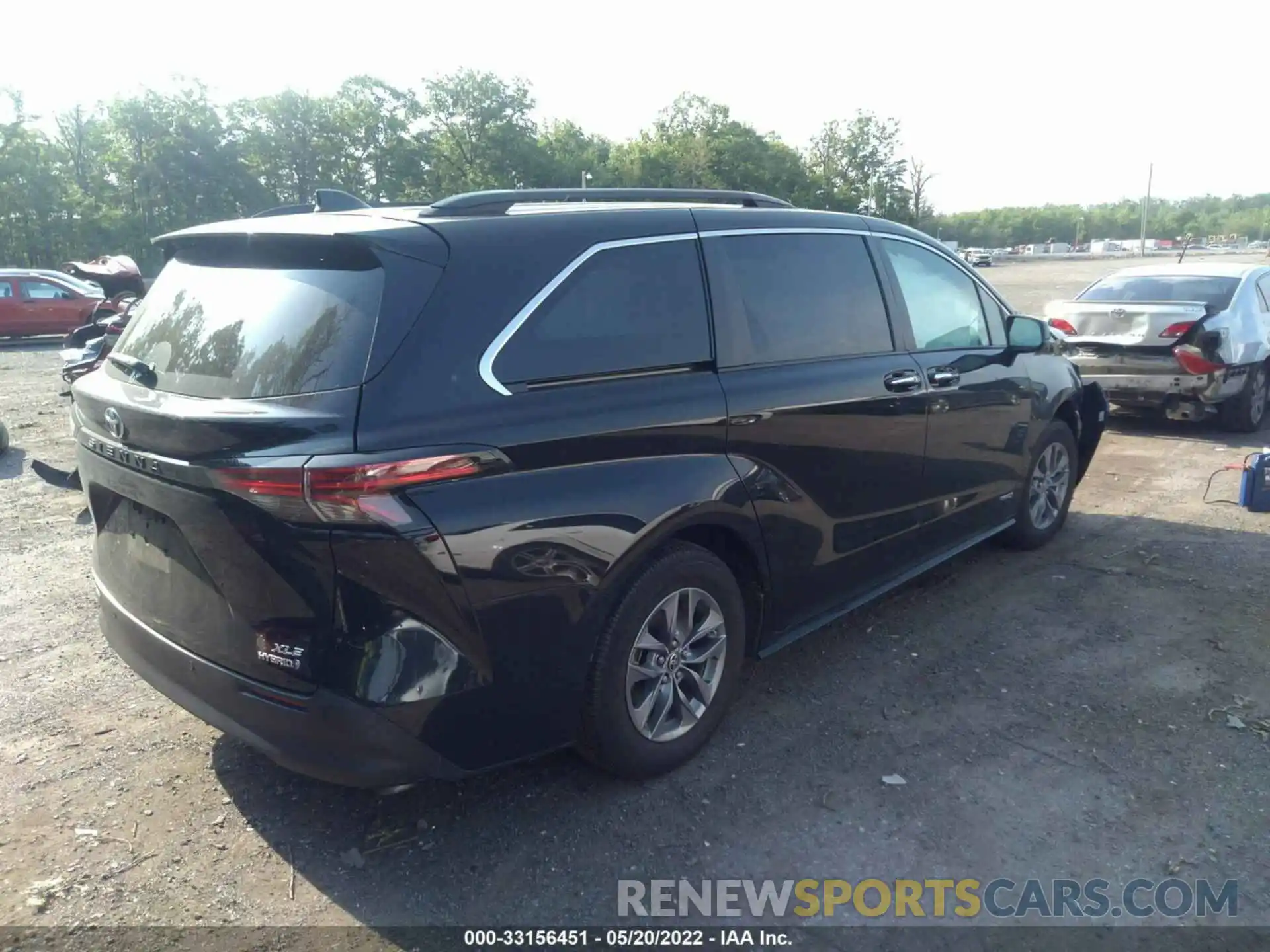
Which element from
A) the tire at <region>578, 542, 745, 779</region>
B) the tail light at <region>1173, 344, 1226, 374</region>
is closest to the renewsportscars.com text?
the tire at <region>578, 542, 745, 779</region>

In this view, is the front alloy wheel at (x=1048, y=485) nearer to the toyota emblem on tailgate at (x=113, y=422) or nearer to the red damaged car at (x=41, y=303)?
the toyota emblem on tailgate at (x=113, y=422)

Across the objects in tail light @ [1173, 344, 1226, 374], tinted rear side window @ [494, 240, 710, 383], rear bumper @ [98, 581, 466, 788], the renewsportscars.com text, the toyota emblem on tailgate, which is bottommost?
the renewsportscars.com text

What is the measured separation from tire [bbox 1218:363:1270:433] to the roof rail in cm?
685

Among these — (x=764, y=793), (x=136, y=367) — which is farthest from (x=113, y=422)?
(x=764, y=793)

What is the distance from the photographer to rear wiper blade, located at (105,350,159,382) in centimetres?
316

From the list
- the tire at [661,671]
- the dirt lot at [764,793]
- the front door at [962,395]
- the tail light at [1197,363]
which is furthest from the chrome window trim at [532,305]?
the tail light at [1197,363]

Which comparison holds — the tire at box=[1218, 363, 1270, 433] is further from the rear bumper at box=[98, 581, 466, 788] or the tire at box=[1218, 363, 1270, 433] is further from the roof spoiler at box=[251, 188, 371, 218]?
the rear bumper at box=[98, 581, 466, 788]

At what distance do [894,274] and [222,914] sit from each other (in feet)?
12.2

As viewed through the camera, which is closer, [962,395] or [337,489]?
[337,489]

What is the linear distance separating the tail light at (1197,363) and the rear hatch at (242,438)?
26.9 feet

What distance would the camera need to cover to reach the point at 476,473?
2752mm

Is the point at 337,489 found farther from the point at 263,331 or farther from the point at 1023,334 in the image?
the point at 1023,334

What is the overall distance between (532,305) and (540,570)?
0.82 meters

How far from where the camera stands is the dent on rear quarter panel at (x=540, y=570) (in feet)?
9.02
